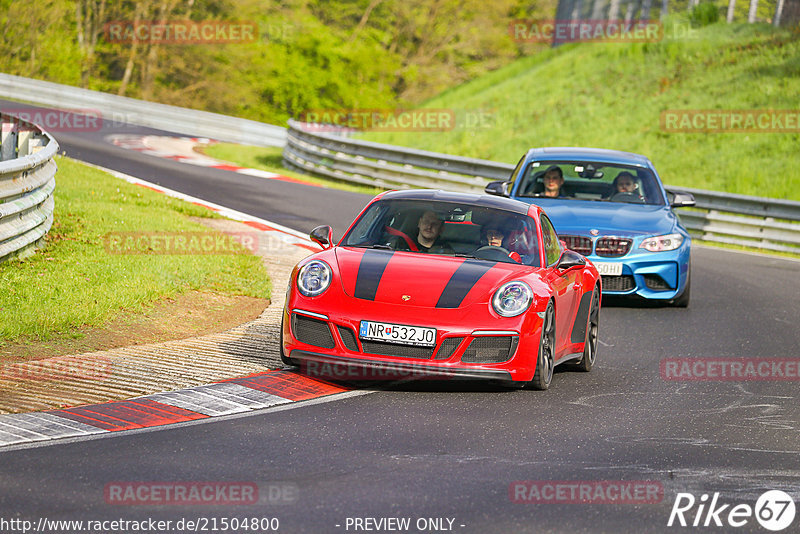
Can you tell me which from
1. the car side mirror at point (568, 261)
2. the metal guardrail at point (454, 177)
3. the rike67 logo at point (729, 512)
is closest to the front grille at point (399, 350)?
the car side mirror at point (568, 261)

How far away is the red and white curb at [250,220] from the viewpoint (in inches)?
610

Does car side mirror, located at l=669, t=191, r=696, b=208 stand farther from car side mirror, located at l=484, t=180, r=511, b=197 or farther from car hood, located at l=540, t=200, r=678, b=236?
car side mirror, located at l=484, t=180, r=511, b=197

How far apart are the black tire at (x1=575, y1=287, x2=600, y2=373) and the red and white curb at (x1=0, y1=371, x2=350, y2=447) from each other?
2322 millimetres

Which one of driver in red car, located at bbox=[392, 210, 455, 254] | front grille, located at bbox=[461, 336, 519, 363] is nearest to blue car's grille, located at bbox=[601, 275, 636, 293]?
driver in red car, located at bbox=[392, 210, 455, 254]

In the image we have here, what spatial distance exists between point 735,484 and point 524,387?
251 cm

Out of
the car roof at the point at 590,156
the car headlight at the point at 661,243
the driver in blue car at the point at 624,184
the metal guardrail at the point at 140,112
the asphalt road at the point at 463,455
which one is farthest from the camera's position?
the metal guardrail at the point at 140,112

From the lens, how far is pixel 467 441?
6434 mm

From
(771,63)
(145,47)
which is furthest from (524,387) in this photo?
(145,47)

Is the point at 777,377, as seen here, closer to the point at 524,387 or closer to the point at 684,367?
the point at 684,367

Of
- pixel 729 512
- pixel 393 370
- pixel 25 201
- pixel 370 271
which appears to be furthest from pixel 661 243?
pixel 729 512

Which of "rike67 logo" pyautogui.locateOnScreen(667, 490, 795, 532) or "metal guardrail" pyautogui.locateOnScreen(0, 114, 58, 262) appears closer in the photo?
"rike67 logo" pyautogui.locateOnScreen(667, 490, 795, 532)

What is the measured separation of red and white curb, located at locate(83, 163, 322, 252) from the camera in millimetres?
15484

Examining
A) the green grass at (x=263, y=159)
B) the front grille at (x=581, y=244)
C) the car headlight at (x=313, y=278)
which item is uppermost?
the car headlight at (x=313, y=278)

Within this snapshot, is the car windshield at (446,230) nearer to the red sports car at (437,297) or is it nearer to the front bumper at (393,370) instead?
the red sports car at (437,297)
